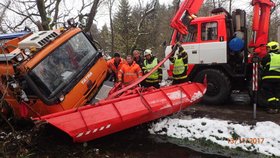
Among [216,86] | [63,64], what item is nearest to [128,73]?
[63,64]

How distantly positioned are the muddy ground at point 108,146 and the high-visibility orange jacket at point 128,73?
122 cm

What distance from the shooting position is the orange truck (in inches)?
207

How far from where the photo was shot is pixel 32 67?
525cm

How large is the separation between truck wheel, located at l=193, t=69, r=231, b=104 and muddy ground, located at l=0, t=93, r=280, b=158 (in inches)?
50.8

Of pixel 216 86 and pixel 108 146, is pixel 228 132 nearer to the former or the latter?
pixel 108 146

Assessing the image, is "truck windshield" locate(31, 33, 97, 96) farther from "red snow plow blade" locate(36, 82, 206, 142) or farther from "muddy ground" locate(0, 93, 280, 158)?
"muddy ground" locate(0, 93, 280, 158)

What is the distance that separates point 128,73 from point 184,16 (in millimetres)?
2007

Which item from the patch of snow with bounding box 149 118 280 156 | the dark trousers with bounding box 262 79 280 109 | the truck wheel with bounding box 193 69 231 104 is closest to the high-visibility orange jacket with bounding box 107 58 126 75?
the patch of snow with bounding box 149 118 280 156

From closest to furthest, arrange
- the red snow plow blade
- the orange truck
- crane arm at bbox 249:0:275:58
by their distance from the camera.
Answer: the red snow plow blade < the orange truck < crane arm at bbox 249:0:275:58

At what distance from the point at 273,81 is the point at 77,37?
4.61 metres

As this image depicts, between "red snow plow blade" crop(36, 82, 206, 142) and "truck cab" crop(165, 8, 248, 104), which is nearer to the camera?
"red snow plow blade" crop(36, 82, 206, 142)

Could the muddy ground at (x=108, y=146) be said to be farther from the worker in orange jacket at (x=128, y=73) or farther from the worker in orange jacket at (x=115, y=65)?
the worker in orange jacket at (x=115, y=65)

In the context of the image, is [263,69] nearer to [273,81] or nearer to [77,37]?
[273,81]

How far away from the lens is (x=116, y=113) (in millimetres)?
5223
